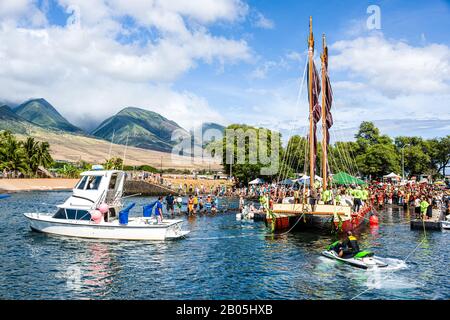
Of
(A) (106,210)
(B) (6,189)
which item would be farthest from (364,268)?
(B) (6,189)

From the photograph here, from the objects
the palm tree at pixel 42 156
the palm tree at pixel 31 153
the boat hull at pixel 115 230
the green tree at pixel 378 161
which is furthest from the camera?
the palm tree at pixel 42 156

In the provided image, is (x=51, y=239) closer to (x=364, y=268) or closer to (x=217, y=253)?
(x=217, y=253)

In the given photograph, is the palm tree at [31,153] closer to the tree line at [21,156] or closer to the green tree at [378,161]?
the tree line at [21,156]

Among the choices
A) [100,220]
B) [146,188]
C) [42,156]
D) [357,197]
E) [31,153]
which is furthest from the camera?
[42,156]

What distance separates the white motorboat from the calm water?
3.13ft

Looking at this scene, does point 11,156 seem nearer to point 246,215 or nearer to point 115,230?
point 246,215

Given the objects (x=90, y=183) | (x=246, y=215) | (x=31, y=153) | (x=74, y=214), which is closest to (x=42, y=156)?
(x=31, y=153)

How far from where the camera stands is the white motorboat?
1230 inches

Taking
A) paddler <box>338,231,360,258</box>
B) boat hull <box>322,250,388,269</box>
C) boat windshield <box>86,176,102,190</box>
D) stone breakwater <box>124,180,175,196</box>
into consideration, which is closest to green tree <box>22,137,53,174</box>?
stone breakwater <box>124,180,175,196</box>

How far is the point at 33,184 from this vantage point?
10731cm

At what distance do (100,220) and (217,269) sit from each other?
12706 millimetres

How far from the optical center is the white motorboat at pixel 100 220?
3123 cm

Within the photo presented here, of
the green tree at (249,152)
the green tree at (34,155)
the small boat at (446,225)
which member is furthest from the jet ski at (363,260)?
the green tree at (34,155)
